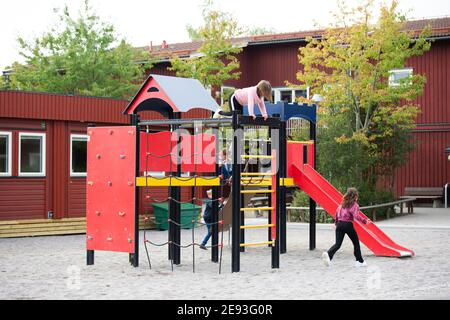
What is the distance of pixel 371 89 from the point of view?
92.8 feet

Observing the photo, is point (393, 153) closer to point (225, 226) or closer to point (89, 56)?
point (225, 226)

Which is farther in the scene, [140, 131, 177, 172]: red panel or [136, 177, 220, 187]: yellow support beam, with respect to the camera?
[140, 131, 177, 172]: red panel

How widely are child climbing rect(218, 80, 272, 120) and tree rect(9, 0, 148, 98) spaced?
82.0ft

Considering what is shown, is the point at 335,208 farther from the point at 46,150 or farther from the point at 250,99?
the point at 46,150

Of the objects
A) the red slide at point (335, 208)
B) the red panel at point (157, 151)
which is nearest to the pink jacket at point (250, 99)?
the red panel at point (157, 151)

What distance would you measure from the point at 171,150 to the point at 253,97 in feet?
6.97

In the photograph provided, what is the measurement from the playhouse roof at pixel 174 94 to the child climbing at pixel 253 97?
0.50 m

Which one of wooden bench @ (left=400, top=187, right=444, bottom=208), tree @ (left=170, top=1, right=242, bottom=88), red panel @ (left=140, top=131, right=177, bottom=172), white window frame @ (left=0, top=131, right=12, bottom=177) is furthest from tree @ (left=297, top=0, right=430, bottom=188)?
red panel @ (left=140, top=131, right=177, bottom=172)

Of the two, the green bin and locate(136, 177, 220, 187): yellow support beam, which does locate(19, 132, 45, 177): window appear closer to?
the green bin

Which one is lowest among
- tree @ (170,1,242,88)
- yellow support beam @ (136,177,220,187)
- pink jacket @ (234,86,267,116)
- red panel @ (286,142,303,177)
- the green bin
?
the green bin

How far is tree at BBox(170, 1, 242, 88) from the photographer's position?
37656mm

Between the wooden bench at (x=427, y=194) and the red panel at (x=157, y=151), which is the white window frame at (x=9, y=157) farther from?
the wooden bench at (x=427, y=194)
